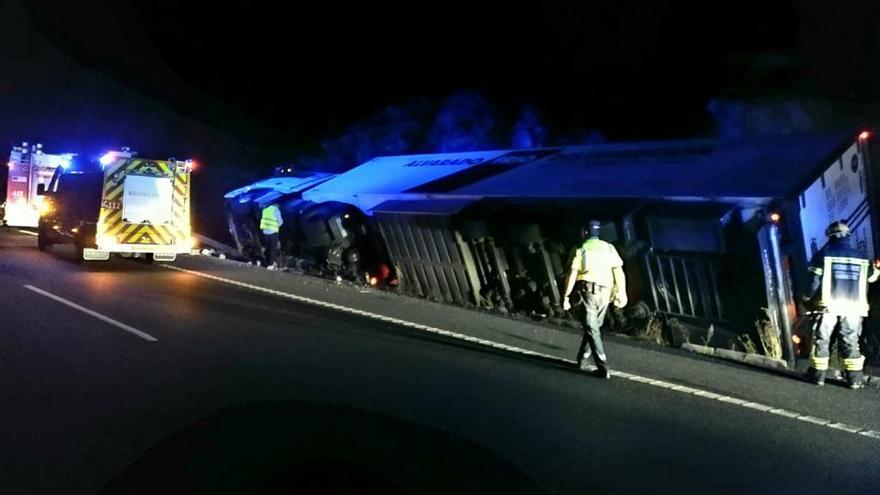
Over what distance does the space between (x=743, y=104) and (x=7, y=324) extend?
15.0 meters

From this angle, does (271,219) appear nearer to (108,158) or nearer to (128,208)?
(128,208)

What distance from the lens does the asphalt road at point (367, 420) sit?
16.1ft

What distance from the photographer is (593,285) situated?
8312mm

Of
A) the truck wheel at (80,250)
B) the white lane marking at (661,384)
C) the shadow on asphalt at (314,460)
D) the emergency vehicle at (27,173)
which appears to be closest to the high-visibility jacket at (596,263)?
the white lane marking at (661,384)

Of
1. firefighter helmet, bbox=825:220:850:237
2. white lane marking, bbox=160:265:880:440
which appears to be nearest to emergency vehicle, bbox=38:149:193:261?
white lane marking, bbox=160:265:880:440

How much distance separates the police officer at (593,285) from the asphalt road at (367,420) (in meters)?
0.46

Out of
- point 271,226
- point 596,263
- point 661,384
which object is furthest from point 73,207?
point 661,384

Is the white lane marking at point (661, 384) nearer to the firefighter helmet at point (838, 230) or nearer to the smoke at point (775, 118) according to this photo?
the firefighter helmet at point (838, 230)

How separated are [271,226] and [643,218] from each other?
400 inches

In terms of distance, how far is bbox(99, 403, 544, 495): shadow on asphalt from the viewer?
4.68 m

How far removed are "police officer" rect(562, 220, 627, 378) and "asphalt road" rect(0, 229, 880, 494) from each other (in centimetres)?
46

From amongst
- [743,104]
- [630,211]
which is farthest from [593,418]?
[743,104]

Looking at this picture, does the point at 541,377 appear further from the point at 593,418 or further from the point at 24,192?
the point at 24,192

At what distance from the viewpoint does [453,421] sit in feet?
20.0
